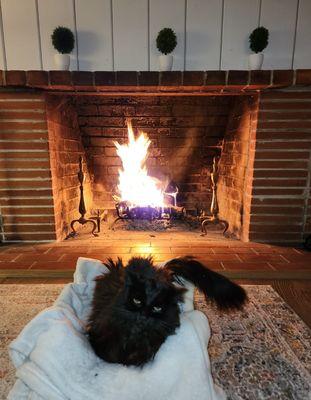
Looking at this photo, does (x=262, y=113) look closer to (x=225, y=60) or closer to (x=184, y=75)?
(x=225, y=60)

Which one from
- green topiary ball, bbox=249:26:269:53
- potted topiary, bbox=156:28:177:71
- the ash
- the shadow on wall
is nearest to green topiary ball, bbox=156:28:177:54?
potted topiary, bbox=156:28:177:71

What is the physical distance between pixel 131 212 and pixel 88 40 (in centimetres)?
138

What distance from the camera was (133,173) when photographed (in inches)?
98.3

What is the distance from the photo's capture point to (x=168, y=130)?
8.00ft

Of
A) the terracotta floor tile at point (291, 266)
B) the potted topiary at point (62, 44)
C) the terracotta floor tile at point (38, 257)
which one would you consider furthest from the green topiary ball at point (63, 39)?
the terracotta floor tile at point (291, 266)

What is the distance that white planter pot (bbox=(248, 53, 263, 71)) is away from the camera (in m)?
1.67

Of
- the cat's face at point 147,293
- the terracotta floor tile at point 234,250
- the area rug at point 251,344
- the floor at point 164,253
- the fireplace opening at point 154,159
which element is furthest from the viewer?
the fireplace opening at point 154,159

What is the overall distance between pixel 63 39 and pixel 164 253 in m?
1.49

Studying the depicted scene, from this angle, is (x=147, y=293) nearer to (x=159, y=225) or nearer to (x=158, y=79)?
(x=158, y=79)

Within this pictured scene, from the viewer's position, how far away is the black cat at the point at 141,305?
2.18ft

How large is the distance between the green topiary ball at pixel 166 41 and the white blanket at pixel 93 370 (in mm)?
1539

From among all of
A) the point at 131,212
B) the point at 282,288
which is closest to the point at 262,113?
the point at 282,288

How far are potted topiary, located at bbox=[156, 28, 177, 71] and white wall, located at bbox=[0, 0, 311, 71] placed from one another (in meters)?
0.08

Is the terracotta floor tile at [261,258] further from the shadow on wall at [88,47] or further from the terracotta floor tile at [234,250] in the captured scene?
the shadow on wall at [88,47]
